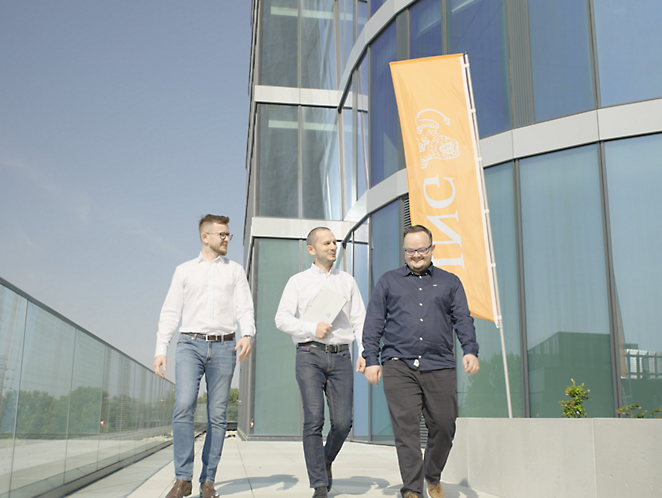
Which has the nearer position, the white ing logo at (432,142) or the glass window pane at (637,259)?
the white ing logo at (432,142)

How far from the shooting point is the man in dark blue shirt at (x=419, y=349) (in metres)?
4.49

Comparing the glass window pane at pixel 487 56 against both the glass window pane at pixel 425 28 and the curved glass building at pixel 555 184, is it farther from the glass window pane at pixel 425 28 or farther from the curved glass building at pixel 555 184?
the glass window pane at pixel 425 28

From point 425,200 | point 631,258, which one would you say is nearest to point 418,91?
point 425,200

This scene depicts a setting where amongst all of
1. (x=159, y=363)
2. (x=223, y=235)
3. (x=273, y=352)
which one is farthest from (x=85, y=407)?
(x=273, y=352)

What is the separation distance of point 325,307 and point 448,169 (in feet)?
12.0

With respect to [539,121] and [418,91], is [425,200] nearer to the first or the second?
[418,91]

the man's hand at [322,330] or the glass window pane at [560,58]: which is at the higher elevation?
the glass window pane at [560,58]

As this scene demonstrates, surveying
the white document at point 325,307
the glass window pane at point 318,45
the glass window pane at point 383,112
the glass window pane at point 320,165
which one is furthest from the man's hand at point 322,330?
the glass window pane at point 318,45

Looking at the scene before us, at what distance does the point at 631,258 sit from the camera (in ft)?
29.3

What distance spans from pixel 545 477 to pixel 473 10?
27.8ft

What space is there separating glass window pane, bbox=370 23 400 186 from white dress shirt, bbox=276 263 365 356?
7371 millimetres

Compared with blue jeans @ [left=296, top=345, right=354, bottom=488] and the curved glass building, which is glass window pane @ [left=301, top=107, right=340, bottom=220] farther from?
blue jeans @ [left=296, top=345, right=354, bottom=488]

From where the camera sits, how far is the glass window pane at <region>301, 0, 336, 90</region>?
17.9 metres

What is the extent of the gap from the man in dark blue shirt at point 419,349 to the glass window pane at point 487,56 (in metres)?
6.33
